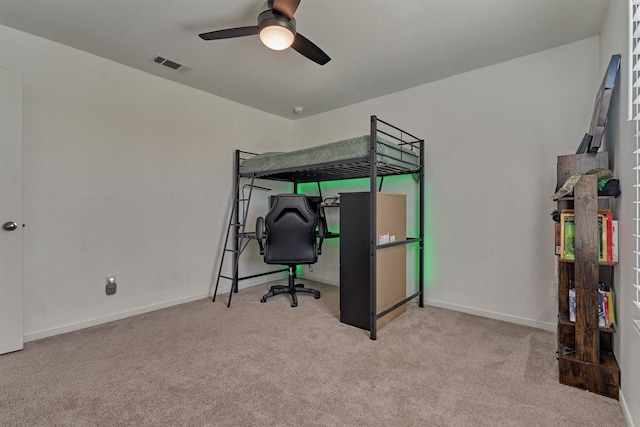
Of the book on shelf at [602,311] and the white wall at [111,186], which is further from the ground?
the white wall at [111,186]

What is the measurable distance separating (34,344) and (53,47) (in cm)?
234

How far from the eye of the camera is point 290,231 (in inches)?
120

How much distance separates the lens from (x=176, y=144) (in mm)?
3111

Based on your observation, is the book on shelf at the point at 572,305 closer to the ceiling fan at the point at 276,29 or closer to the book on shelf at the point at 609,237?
the book on shelf at the point at 609,237

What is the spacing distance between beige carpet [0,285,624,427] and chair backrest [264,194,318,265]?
683 mm

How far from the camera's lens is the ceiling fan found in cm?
170

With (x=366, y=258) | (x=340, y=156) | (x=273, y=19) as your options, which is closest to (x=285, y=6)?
(x=273, y=19)

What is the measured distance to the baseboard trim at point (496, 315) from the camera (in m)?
2.41

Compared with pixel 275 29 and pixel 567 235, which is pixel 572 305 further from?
pixel 275 29

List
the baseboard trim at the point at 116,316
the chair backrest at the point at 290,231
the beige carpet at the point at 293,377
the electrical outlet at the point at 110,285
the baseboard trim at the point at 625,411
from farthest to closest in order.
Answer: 1. the chair backrest at the point at 290,231
2. the electrical outlet at the point at 110,285
3. the baseboard trim at the point at 116,316
4. the beige carpet at the point at 293,377
5. the baseboard trim at the point at 625,411

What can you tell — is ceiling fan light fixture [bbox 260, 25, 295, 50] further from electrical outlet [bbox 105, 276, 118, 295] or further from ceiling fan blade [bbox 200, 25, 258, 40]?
electrical outlet [bbox 105, 276, 118, 295]

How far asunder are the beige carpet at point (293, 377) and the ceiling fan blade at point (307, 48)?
6.94 feet

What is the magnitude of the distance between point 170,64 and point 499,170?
10.5 feet

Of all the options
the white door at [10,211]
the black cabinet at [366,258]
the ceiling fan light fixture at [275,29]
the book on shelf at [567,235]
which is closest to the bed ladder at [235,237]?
the black cabinet at [366,258]
